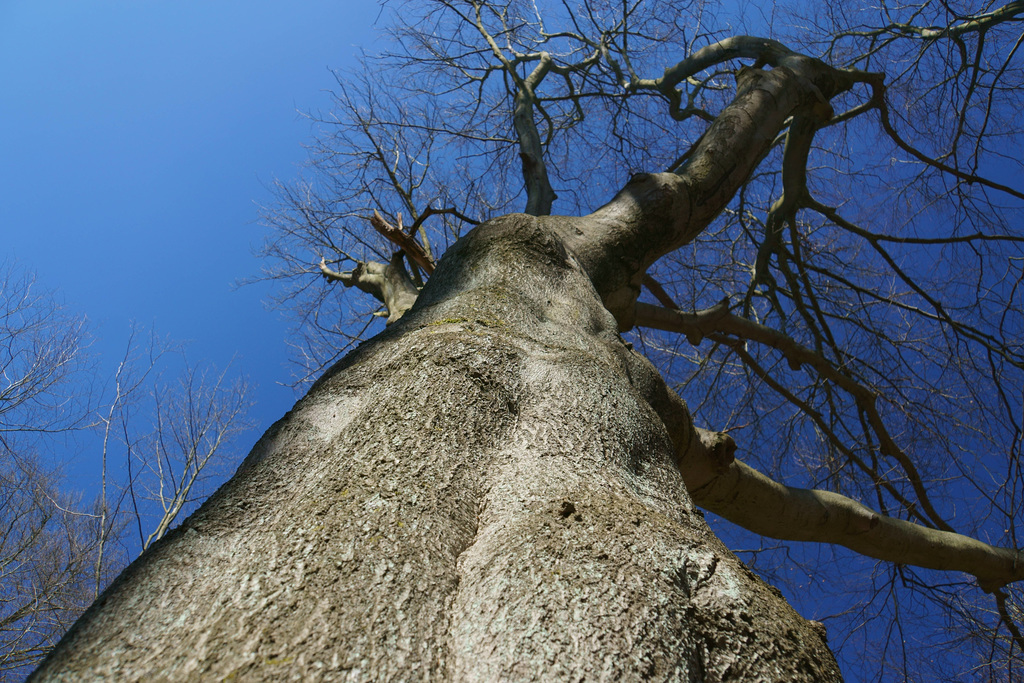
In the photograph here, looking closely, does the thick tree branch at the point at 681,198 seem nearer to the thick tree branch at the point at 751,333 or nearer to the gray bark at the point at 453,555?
the gray bark at the point at 453,555

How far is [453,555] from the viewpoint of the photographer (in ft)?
2.81

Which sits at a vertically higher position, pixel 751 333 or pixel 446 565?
pixel 751 333

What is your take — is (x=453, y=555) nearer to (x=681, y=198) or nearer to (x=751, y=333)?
(x=681, y=198)

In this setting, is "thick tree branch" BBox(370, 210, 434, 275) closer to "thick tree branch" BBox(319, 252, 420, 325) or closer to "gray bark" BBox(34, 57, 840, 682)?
"thick tree branch" BBox(319, 252, 420, 325)

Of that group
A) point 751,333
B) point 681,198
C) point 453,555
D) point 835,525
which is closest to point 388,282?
point 681,198

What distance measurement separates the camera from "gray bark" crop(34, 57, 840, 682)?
676 mm

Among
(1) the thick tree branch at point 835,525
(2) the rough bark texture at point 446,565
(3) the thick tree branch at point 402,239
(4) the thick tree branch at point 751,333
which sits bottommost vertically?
(2) the rough bark texture at point 446,565

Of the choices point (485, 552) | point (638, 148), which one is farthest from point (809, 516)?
point (638, 148)

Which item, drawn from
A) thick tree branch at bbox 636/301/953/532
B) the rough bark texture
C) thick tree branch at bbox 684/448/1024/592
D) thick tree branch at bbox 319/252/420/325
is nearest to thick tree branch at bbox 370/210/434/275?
thick tree branch at bbox 319/252/420/325

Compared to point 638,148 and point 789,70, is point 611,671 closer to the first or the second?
point 789,70

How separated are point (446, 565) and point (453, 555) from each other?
0.09 feet

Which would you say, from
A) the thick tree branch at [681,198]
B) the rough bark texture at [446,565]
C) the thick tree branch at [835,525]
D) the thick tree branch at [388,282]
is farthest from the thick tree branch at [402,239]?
the rough bark texture at [446,565]

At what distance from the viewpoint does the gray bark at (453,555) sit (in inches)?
26.6

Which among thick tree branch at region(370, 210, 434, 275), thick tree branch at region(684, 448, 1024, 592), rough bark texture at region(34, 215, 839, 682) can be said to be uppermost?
thick tree branch at region(370, 210, 434, 275)
